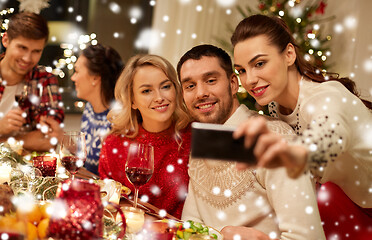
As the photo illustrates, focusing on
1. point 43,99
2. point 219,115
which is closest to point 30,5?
point 43,99

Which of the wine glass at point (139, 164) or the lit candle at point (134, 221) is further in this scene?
the wine glass at point (139, 164)

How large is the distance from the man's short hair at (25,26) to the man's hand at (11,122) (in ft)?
1.79

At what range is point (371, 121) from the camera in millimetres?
1310

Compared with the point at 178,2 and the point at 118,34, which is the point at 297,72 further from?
the point at 118,34

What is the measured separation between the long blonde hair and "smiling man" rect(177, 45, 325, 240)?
0.72 ft

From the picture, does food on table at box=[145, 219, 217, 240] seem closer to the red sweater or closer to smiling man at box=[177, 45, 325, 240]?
smiling man at box=[177, 45, 325, 240]

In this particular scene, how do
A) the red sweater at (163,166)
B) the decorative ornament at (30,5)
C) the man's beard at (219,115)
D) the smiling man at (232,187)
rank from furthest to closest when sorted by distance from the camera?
1. the decorative ornament at (30,5)
2. the red sweater at (163,166)
3. the man's beard at (219,115)
4. the smiling man at (232,187)

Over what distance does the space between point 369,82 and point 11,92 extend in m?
2.81

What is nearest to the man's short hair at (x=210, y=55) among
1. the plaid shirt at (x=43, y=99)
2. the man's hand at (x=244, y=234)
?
the man's hand at (x=244, y=234)

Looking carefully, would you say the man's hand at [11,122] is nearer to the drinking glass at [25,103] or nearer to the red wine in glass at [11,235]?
the drinking glass at [25,103]

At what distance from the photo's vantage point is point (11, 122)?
229 cm

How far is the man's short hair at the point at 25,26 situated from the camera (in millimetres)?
2498

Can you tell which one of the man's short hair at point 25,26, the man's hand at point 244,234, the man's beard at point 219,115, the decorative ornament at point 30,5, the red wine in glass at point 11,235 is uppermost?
the decorative ornament at point 30,5

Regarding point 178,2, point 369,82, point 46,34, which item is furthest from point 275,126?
point 178,2
